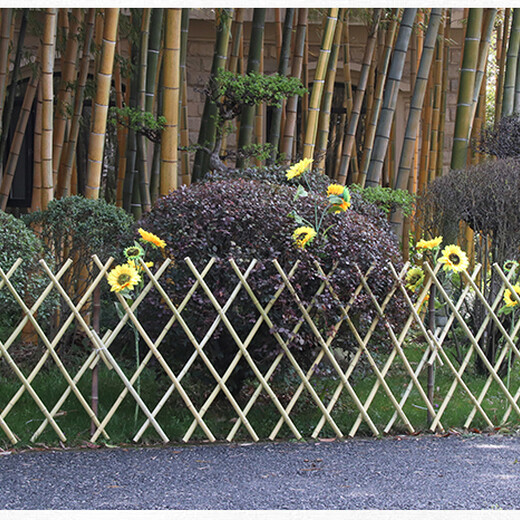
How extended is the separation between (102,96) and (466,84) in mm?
2241

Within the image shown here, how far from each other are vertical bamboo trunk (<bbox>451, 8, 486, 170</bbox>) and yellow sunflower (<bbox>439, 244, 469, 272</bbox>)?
1.43 meters

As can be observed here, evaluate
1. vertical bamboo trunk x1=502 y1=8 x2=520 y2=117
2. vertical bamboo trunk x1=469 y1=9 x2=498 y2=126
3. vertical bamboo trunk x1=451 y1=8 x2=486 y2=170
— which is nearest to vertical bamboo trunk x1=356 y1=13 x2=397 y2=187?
vertical bamboo trunk x1=469 y1=9 x2=498 y2=126

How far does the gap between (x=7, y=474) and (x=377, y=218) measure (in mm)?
2147

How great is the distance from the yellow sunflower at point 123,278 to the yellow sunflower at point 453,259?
4.54 ft

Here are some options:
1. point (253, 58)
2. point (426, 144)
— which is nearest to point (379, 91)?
point (426, 144)

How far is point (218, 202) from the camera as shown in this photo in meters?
3.01

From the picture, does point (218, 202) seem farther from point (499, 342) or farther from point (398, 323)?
point (499, 342)

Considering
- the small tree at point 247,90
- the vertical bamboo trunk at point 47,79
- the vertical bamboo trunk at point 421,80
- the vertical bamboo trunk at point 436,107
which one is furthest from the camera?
the vertical bamboo trunk at point 436,107

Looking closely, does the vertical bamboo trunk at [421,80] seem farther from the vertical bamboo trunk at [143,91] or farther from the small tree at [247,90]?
the vertical bamboo trunk at [143,91]

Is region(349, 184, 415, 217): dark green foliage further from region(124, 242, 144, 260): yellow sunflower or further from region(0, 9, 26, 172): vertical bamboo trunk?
region(0, 9, 26, 172): vertical bamboo trunk

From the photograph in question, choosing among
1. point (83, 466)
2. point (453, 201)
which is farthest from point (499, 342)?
point (83, 466)

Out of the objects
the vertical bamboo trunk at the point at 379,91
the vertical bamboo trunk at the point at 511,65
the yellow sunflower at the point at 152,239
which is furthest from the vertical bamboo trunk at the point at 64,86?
the vertical bamboo trunk at the point at 511,65

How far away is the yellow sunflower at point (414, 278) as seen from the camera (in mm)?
3199

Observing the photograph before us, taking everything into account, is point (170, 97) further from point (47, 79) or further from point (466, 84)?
point (466, 84)
